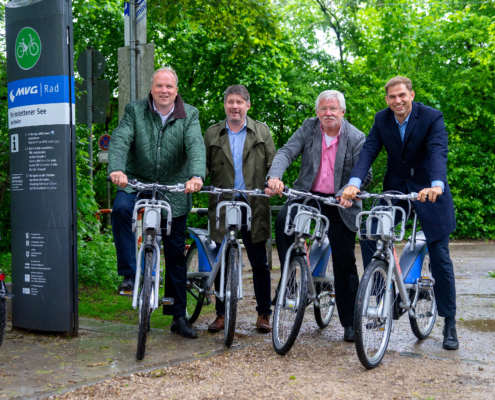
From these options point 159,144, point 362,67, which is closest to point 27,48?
point 159,144

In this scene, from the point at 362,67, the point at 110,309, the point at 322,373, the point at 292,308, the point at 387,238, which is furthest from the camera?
the point at 362,67

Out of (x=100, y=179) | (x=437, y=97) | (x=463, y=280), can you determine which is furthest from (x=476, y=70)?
(x=100, y=179)

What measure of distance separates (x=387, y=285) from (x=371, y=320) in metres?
0.27

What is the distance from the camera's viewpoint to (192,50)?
19.7 meters

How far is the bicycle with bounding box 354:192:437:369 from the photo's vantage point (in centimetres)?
419

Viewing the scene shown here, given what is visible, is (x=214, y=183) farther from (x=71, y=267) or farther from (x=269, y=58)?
(x=269, y=58)

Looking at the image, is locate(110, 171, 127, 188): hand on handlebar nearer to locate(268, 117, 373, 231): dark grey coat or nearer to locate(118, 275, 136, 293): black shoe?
locate(118, 275, 136, 293): black shoe

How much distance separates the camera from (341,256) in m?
5.13

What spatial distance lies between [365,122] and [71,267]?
1322cm

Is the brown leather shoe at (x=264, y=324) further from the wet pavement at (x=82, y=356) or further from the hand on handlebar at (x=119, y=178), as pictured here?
the hand on handlebar at (x=119, y=178)

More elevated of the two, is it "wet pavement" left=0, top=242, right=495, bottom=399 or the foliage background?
the foliage background

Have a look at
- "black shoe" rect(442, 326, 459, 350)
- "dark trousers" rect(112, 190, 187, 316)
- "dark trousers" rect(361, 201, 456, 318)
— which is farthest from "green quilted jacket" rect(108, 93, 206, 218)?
"black shoe" rect(442, 326, 459, 350)

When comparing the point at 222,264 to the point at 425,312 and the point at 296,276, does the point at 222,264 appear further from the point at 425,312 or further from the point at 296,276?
the point at 425,312

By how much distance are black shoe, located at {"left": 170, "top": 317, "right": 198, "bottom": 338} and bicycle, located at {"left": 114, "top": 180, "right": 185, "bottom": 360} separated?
554 millimetres
